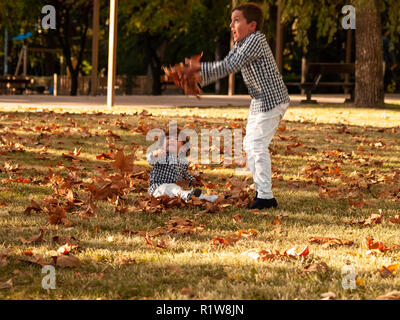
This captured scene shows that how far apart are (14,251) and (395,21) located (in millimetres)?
16537

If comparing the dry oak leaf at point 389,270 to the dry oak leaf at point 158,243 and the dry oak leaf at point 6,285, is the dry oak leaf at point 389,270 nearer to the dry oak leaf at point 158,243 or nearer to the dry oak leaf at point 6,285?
the dry oak leaf at point 158,243

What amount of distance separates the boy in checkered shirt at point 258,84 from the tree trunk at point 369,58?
11058 millimetres

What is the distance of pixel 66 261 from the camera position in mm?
3998

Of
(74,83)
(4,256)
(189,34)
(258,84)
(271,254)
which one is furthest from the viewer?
(189,34)

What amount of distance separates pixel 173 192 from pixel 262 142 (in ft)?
2.86

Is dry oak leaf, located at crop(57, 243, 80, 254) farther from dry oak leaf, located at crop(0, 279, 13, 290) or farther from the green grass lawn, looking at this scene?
dry oak leaf, located at crop(0, 279, 13, 290)

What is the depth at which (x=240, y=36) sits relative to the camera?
5656 millimetres

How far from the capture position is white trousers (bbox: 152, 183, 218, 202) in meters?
5.91

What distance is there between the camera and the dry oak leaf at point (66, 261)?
3.98 meters

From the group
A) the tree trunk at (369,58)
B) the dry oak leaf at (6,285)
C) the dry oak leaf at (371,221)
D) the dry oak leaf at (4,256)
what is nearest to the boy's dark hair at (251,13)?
the dry oak leaf at (371,221)

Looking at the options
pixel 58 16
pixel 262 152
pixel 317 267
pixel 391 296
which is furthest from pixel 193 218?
pixel 58 16

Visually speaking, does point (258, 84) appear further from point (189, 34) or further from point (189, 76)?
point (189, 34)

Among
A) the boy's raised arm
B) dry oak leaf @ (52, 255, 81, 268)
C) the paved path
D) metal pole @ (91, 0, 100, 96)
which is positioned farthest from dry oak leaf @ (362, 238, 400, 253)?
metal pole @ (91, 0, 100, 96)

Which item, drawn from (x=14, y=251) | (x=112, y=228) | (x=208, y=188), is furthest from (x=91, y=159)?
(x=14, y=251)
